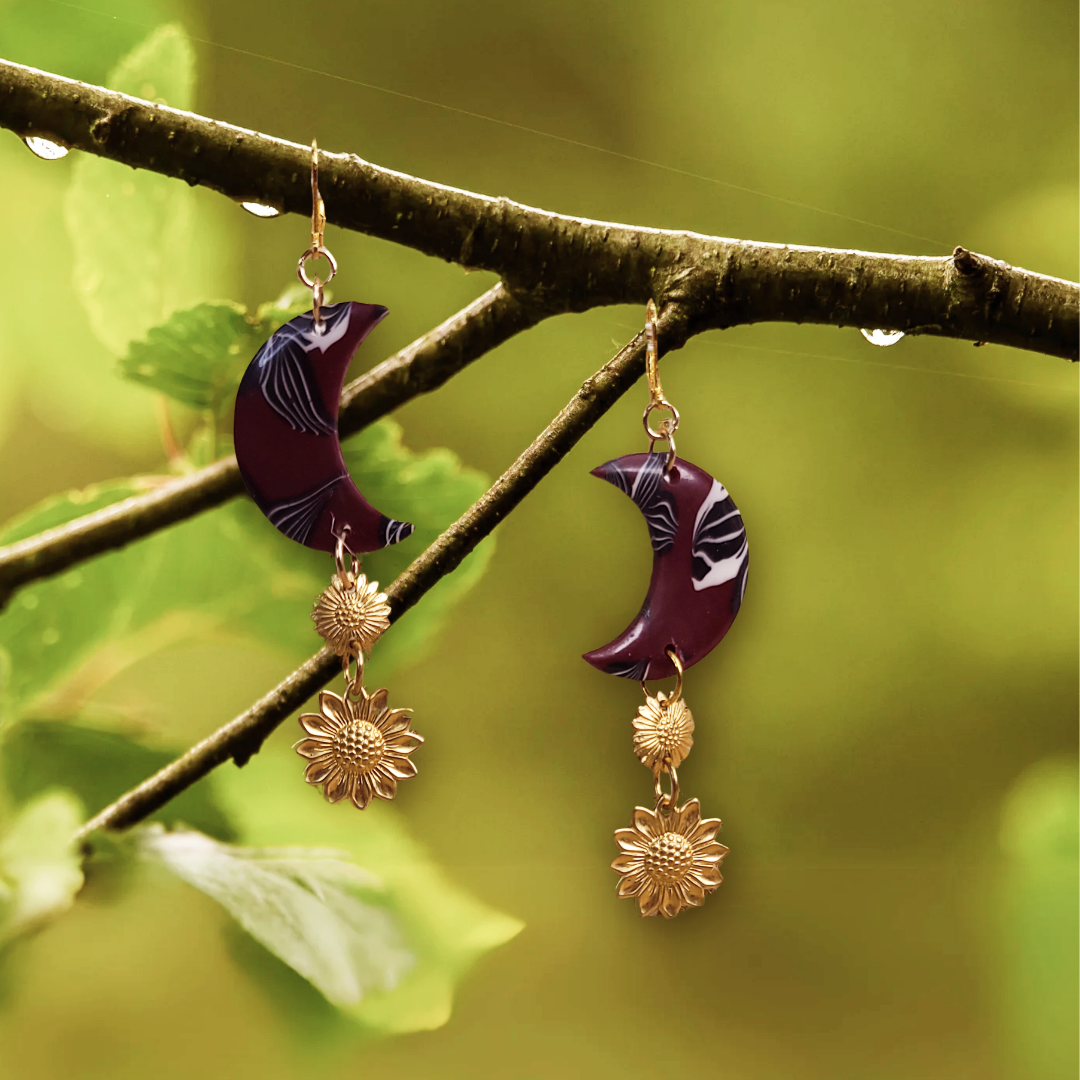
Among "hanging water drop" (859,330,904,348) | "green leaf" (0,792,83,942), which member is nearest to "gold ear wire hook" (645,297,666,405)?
"hanging water drop" (859,330,904,348)

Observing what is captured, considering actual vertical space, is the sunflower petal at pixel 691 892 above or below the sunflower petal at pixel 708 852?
below

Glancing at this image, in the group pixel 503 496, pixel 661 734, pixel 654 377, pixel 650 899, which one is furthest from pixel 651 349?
pixel 650 899

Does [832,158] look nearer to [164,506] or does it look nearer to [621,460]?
[621,460]

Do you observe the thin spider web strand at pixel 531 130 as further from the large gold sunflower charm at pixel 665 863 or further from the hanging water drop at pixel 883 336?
the large gold sunflower charm at pixel 665 863

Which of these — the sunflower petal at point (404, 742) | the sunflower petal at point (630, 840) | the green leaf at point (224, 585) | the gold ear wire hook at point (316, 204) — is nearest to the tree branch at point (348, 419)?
the green leaf at point (224, 585)

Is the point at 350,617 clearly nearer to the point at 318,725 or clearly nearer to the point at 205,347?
the point at 318,725

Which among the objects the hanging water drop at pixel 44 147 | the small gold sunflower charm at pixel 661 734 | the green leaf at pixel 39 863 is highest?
the hanging water drop at pixel 44 147
